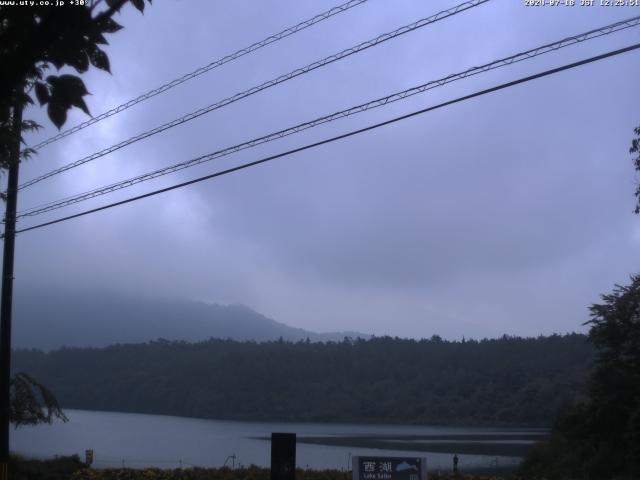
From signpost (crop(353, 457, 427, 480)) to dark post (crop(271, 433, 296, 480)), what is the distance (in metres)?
1.09

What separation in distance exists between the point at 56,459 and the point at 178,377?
66525 millimetres

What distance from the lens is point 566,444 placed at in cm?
2464

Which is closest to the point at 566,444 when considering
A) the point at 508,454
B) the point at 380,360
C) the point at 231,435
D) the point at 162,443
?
the point at 508,454

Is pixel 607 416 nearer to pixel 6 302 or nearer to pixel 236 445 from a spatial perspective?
pixel 6 302

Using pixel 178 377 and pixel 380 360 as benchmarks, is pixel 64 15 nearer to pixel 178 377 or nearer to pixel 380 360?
pixel 380 360

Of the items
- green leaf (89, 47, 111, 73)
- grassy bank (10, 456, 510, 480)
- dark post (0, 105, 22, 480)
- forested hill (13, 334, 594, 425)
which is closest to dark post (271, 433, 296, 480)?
grassy bank (10, 456, 510, 480)

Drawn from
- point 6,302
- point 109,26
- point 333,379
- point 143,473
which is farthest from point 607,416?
point 333,379

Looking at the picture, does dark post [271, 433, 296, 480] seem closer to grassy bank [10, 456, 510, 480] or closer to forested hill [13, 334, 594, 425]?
grassy bank [10, 456, 510, 480]

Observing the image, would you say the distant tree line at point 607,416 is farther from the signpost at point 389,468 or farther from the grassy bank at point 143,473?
the signpost at point 389,468

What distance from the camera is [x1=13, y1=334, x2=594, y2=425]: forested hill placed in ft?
196

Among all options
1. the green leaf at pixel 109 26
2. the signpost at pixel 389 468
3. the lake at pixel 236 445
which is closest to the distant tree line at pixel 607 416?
the lake at pixel 236 445

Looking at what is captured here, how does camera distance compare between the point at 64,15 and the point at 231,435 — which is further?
the point at 231,435

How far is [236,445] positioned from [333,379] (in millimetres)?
37103

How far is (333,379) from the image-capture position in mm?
77688
